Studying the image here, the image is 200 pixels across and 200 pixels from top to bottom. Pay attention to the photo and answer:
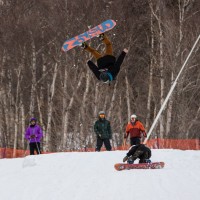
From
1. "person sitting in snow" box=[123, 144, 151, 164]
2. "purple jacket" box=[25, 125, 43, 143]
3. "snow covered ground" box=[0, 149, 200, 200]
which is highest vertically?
"purple jacket" box=[25, 125, 43, 143]

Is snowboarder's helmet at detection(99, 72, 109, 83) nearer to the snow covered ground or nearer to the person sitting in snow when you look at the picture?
the person sitting in snow

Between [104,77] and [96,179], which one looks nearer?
[96,179]

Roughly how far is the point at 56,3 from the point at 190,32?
6.33 metres

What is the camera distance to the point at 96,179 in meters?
8.88

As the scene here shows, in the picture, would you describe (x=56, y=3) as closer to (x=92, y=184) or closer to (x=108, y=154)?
(x=108, y=154)

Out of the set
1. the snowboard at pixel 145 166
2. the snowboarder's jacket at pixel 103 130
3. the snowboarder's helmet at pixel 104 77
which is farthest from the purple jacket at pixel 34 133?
the snowboard at pixel 145 166

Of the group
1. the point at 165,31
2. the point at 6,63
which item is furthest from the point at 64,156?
the point at 6,63

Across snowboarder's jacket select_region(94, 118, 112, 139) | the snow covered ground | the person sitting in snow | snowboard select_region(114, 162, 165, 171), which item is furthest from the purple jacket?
snowboard select_region(114, 162, 165, 171)

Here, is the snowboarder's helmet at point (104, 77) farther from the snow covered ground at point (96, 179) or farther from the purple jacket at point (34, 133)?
the purple jacket at point (34, 133)

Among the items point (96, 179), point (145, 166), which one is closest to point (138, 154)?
point (145, 166)

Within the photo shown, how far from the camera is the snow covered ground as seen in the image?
7.32 metres

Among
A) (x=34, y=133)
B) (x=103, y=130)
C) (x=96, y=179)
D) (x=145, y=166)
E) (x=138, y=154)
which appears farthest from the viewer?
(x=34, y=133)

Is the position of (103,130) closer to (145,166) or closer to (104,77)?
(104,77)

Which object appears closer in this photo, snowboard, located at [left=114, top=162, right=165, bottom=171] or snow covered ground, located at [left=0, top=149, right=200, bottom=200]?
snow covered ground, located at [left=0, top=149, right=200, bottom=200]
